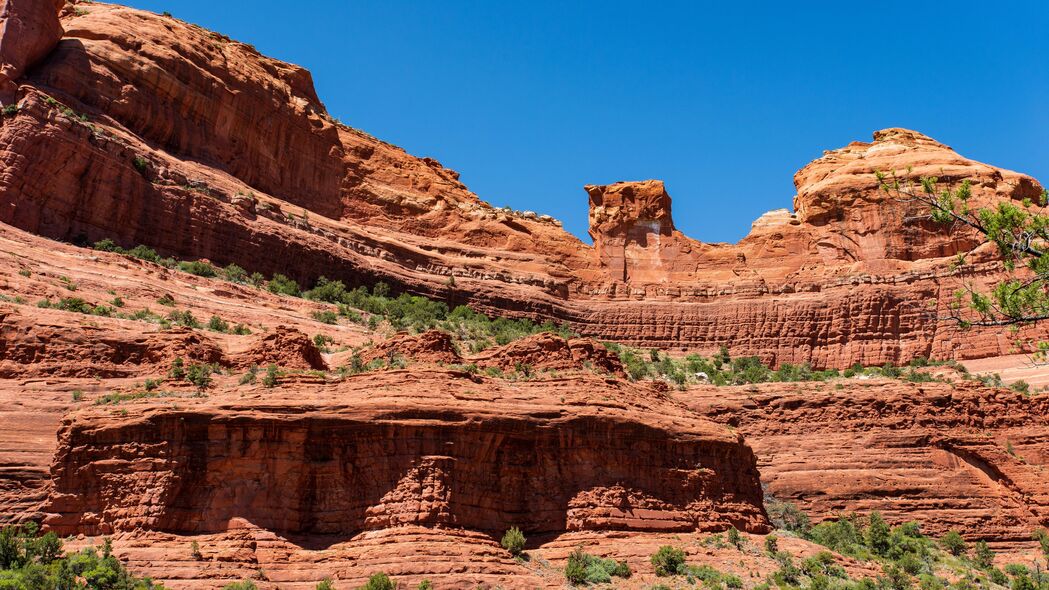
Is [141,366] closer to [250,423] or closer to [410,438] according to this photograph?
[250,423]

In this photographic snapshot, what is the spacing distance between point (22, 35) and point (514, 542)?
133 feet

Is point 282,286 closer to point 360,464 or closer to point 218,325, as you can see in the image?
point 218,325

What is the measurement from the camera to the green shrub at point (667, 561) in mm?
24680

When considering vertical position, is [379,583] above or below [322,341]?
below

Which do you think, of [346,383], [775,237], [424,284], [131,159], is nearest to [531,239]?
[424,284]

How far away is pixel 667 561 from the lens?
24844mm

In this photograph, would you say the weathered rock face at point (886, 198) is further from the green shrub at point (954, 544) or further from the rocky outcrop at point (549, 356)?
the rocky outcrop at point (549, 356)

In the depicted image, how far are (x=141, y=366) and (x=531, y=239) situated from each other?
42488mm

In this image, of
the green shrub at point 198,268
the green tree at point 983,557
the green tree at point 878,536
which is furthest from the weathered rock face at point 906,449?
the green shrub at point 198,268

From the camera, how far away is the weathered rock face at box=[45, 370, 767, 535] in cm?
2377

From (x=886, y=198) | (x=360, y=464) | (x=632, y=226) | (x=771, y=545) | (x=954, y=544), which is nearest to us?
(x=360, y=464)

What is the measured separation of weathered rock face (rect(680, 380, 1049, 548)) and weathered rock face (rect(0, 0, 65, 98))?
3605 centimetres

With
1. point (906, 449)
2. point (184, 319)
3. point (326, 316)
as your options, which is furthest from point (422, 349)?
point (906, 449)

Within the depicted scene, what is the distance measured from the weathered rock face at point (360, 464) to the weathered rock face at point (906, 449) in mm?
17567
